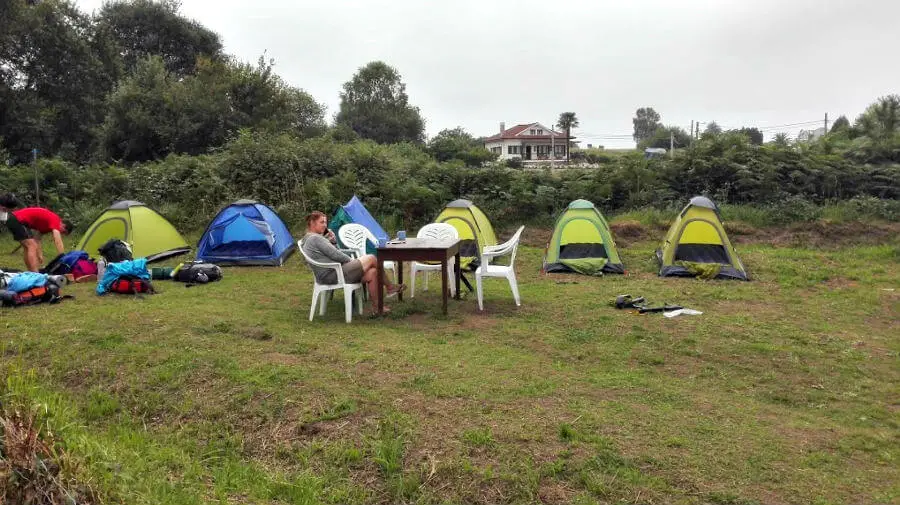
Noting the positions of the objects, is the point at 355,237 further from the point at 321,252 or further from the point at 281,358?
the point at 281,358

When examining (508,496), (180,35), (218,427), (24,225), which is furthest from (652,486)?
(180,35)

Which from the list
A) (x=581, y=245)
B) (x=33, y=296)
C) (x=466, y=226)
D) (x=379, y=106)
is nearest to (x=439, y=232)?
(x=466, y=226)

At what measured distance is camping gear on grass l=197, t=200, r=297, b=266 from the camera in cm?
1044

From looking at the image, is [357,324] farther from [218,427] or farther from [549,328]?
[218,427]

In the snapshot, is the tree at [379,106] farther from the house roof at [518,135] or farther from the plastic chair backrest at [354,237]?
the plastic chair backrest at [354,237]

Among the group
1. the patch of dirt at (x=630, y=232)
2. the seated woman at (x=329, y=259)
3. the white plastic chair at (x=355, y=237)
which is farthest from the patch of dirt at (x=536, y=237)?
the seated woman at (x=329, y=259)

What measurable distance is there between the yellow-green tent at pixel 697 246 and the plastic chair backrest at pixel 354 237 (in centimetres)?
448

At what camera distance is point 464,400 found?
4.24 meters

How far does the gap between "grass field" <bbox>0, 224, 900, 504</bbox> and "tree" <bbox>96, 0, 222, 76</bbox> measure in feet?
96.9

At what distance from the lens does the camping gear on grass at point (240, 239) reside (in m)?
10.4

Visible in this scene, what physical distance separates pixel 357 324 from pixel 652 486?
383 centimetres

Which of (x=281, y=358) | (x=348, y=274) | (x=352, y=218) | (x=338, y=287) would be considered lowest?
A: (x=281, y=358)

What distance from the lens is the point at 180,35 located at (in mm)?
33000

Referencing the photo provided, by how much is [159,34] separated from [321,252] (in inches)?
1241
